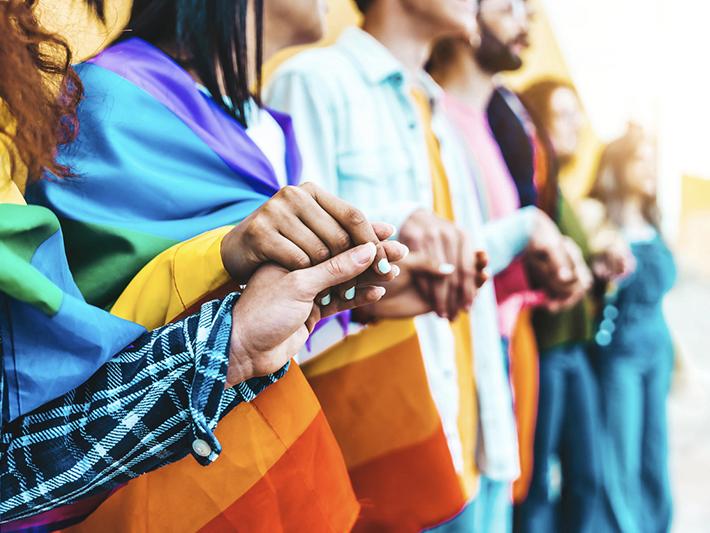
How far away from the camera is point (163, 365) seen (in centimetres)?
62

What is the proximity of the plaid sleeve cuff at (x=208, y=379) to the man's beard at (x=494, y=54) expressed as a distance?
100 centimetres

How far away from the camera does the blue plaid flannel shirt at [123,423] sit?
604 millimetres

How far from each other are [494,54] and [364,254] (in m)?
0.96

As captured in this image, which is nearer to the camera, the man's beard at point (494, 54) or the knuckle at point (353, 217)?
the knuckle at point (353, 217)

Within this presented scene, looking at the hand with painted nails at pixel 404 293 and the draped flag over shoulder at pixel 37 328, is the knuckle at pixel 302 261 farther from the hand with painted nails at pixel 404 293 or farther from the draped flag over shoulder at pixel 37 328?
the hand with painted nails at pixel 404 293

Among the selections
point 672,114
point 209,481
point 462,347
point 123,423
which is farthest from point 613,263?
A: point 123,423

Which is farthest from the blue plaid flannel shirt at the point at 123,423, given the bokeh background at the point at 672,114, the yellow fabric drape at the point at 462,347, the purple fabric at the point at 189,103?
the bokeh background at the point at 672,114

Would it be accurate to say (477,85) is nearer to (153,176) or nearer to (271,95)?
(271,95)

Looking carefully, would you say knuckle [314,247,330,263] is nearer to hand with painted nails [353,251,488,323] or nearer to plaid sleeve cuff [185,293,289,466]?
plaid sleeve cuff [185,293,289,466]

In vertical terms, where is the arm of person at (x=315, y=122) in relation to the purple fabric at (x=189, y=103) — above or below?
below

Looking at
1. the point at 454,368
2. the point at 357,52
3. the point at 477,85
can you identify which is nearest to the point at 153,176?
the point at 357,52

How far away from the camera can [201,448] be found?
606mm

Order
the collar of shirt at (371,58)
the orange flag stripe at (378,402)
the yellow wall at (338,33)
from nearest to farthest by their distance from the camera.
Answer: the yellow wall at (338,33) → the orange flag stripe at (378,402) → the collar of shirt at (371,58)

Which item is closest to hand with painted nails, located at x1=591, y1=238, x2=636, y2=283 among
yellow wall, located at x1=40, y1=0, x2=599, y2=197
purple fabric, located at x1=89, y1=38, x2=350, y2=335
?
yellow wall, located at x1=40, y1=0, x2=599, y2=197
